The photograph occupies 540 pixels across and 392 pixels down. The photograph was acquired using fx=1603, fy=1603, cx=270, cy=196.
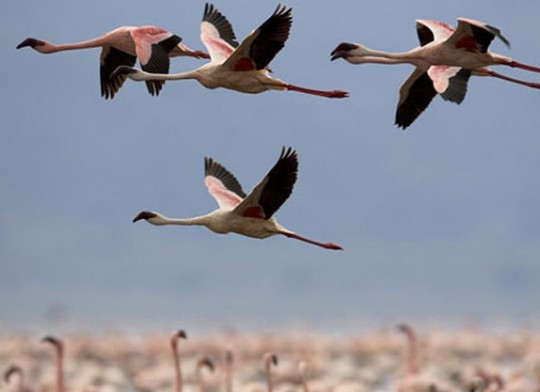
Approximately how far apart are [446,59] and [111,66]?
12.3ft

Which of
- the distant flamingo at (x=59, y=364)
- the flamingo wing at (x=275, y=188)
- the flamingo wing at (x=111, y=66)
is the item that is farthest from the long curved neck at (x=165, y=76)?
the distant flamingo at (x=59, y=364)

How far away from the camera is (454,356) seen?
121ft

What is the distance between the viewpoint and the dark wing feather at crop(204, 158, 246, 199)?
15.0 meters

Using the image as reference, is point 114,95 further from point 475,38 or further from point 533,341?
point 533,341

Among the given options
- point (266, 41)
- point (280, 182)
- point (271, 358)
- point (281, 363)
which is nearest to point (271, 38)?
point (266, 41)

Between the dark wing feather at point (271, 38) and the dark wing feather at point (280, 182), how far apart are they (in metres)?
0.86

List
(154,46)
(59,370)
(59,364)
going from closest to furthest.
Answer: (154,46)
(59,370)
(59,364)

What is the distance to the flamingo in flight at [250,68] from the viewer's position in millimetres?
12414

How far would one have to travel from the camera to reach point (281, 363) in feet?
101

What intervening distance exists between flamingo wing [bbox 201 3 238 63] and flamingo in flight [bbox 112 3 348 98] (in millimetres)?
101

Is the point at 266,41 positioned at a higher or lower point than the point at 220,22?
lower

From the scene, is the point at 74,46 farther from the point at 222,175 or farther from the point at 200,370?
the point at 200,370

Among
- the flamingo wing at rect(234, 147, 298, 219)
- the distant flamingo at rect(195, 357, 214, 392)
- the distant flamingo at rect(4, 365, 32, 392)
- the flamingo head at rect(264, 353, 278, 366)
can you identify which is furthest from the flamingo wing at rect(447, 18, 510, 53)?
the distant flamingo at rect(4, 365, 32, 392)

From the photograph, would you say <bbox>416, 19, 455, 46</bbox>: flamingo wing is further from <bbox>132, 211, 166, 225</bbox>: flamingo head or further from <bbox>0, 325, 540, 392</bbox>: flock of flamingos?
<bbox>0, 325, 540, 392</bbox>: flock of flamingos
